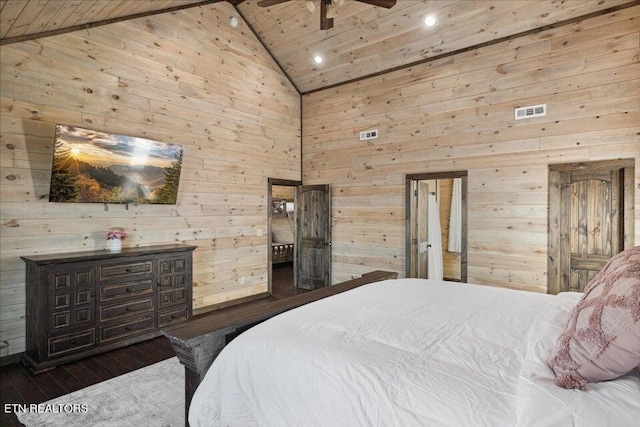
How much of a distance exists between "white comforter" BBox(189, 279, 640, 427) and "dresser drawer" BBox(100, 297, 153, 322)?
2464mm

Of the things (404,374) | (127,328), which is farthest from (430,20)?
(127,328)

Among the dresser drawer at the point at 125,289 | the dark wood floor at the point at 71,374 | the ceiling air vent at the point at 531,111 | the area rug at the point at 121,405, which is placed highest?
the ceiling air vent at the point at 531,111

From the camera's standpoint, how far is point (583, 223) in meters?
4.13

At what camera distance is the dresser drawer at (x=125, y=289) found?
3.61 m

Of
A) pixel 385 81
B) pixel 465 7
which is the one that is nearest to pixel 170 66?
pixel 385 81

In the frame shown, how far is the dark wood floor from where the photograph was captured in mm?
2822

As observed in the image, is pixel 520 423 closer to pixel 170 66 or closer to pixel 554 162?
pixel 554 162

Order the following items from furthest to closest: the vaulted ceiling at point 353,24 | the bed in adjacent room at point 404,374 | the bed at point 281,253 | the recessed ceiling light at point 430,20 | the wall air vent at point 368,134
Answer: the bed at point 281,253 < the wall air vent at point 368,134 < the recessed ceiling light at point 430,20 < the vaulted ceiling at point 353,24 < the bed in adjacent room at point 404,374

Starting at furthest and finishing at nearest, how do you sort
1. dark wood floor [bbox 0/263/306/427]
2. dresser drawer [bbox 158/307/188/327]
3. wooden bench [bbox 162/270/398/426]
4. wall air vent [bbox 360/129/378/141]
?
wall air vent [bbox 360/129/378/141]
dresser drawer [bbox 158/307/188/327]
dark wood floor [bbox 0/263/306/427]
wooden bench [bbox 162/270/398/426]

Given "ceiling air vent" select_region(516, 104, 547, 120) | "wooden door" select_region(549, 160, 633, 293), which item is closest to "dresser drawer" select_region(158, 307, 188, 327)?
"wooden door" select_region(549, 160, 633, 293)

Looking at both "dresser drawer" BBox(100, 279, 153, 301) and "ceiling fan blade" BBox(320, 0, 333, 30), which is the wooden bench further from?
"ceiling fan blade" BBox(320, 0, 333, 30)

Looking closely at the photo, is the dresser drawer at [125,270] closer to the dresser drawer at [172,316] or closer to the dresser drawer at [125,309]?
the dresser drawer at [125,309]

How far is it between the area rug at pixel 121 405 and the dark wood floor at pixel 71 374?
0.47 ft

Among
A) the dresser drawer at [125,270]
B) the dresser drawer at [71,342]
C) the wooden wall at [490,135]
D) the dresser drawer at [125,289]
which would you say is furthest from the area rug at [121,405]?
the wooden wall at [490,135]
